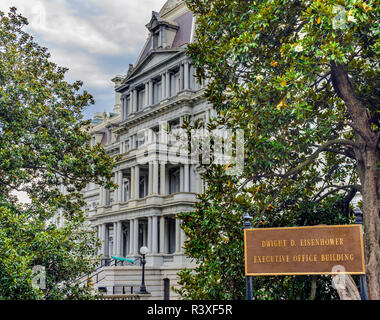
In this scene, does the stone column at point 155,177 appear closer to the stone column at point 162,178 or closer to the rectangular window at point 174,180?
the stone column at point 162,178

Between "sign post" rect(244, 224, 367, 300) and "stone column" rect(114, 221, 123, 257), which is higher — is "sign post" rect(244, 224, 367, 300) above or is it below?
below

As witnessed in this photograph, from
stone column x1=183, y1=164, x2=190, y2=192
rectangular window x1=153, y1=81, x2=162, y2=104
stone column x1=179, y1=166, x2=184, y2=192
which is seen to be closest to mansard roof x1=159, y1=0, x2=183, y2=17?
rectangular window x1=153, y1=81, x2=162, y2=104

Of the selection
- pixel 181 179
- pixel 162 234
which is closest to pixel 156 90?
pixel 181 179

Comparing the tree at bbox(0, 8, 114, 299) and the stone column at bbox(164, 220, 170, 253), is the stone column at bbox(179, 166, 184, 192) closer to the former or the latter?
the stone column at bbox(164, 220, 170, 253)

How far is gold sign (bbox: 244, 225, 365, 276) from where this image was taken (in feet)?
34.8

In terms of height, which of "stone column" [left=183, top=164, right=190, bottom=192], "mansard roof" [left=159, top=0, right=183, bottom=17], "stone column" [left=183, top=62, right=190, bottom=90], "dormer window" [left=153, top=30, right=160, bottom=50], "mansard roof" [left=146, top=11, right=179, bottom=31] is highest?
"mansard roof" [left=159, top=0, right=183, bottom=17]

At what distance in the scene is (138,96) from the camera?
46.8 metres

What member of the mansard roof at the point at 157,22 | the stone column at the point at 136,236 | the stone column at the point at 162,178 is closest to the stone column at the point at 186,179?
the stone column at the point at 162,178

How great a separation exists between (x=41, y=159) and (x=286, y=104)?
8.98 metres

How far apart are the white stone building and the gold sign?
2467cm

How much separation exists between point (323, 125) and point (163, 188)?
96.8 feet

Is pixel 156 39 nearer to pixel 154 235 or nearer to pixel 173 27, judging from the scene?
pixel 173 27
